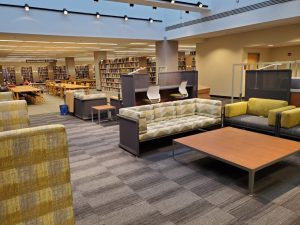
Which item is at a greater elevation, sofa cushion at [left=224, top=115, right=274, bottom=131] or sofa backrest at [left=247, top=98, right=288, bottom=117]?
sofa backrest at [left=247, top=98, right=288, bottom=117]

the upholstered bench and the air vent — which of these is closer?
the air vent

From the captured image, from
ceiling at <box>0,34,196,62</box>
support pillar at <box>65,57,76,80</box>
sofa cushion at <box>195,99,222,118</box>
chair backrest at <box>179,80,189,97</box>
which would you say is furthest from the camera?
support pillar at <box>65,57,76,80</box>

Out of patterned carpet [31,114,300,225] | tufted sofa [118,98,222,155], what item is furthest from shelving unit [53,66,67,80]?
patterned carpet [31,114,300,225]

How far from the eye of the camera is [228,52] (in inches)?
396

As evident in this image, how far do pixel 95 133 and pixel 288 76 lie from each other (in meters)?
4.49

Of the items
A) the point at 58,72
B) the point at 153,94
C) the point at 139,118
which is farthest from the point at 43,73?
the point at 139,118

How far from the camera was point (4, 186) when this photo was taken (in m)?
1.34

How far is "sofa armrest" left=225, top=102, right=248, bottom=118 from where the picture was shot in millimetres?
4957

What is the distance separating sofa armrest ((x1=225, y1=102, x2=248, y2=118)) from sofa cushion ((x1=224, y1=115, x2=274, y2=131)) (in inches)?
3.8

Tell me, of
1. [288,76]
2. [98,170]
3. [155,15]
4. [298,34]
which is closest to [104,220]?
[98,170]

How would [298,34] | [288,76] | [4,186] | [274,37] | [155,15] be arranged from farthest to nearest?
[155,15], [274,37], [298,34], [288,76], [4,186]

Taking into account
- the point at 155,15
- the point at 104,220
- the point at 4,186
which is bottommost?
the point at 104,220

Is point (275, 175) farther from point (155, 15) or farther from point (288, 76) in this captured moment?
point (155, 15)

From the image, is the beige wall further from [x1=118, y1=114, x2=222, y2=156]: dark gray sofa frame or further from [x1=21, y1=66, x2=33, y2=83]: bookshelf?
[x1=21, y1=66, x2=33, y2=83]: bookshelf
